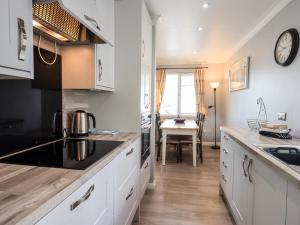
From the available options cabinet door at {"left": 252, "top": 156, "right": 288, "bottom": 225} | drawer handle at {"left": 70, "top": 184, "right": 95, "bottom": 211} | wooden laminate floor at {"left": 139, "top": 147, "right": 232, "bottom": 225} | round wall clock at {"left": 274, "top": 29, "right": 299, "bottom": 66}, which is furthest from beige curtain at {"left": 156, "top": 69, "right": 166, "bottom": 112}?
drawer handle at {"left": 70, "top": 184, "right": 95, "bottom": 211}

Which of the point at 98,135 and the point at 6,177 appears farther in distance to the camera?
the point at 98,135

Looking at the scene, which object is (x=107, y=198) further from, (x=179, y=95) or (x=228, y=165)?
(x=179, y=95)

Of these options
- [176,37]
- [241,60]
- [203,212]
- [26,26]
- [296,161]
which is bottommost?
[203,212]

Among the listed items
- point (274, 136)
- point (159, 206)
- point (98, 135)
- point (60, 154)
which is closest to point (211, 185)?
point (159, 206)

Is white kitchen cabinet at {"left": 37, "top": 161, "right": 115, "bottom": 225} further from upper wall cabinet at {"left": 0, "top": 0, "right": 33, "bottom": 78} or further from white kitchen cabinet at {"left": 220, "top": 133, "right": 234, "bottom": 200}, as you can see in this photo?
white kitchen cabinet at {"left": 220, "top": 133, "right": 234, "bottom": 200}

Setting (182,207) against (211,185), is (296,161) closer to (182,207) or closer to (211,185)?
(182,207)

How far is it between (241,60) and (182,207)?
2902 mm

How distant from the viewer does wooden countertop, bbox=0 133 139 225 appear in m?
0.58

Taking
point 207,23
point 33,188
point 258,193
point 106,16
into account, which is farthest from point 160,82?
point 33,188

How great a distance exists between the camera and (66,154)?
1300 mm

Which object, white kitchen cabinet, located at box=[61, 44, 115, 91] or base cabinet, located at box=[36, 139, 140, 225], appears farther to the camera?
white kitchen cabinet, located at box=[61, 44, 115, 91]

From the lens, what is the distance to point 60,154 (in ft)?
4.26

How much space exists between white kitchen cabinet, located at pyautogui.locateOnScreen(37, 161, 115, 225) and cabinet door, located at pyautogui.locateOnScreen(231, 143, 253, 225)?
1031 millimetres

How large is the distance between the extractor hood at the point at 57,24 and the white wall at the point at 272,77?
6.62 ft
